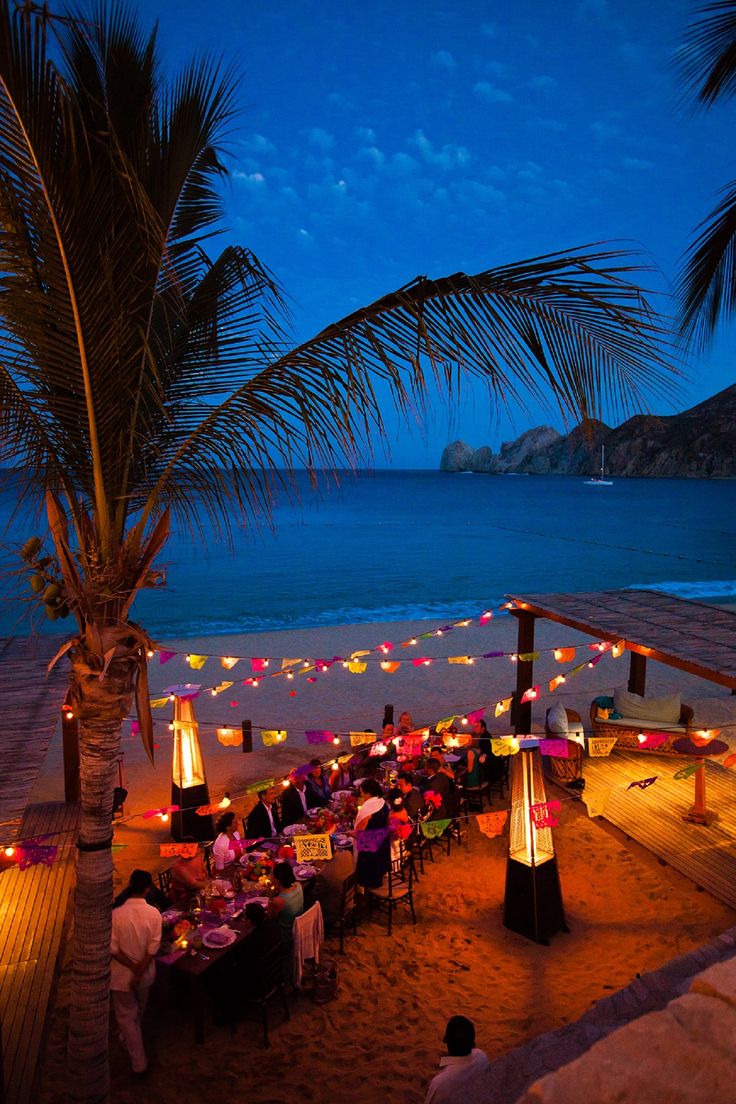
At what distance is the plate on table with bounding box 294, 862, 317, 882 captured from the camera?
302 inches

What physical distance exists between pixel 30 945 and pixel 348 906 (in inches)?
125

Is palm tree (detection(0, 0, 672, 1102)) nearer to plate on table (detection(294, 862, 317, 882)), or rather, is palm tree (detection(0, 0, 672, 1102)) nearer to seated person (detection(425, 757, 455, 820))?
plate on table (detection(294, 862, 317, 882))

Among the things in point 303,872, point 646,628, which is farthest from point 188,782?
point 646,628

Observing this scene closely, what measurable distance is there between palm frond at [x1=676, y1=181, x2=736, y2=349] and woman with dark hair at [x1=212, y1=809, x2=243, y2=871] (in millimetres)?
7059

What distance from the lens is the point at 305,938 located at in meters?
6.67

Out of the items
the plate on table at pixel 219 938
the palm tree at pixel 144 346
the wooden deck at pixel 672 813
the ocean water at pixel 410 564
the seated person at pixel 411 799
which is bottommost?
the ocean water at pixel 410 564

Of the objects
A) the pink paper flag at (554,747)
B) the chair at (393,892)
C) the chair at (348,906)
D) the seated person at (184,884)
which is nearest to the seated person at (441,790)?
the chair at (393,892)

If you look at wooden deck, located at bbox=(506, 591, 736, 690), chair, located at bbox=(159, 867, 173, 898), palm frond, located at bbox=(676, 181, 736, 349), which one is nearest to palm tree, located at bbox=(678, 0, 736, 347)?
palm frond, located at bbox=(676, 181, 736, 349)

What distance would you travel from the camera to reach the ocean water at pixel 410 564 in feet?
113

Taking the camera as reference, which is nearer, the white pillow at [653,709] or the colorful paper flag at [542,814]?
the colorful paper flag at [542,814]

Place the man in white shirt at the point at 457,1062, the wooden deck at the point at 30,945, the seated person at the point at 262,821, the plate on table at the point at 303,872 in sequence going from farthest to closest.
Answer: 1. the seated person at the point at 262,821
2. the plate on table at the point at 303,872
3. the wooden deck at the point at 30,945
4. the man in white shirt at the point at 457,1062

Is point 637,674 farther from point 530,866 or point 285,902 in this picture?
point 285,902

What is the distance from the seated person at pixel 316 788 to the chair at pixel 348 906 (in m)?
2.08

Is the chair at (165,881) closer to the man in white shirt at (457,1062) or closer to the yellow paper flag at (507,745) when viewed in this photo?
the yellow paper flag at (507,745)
